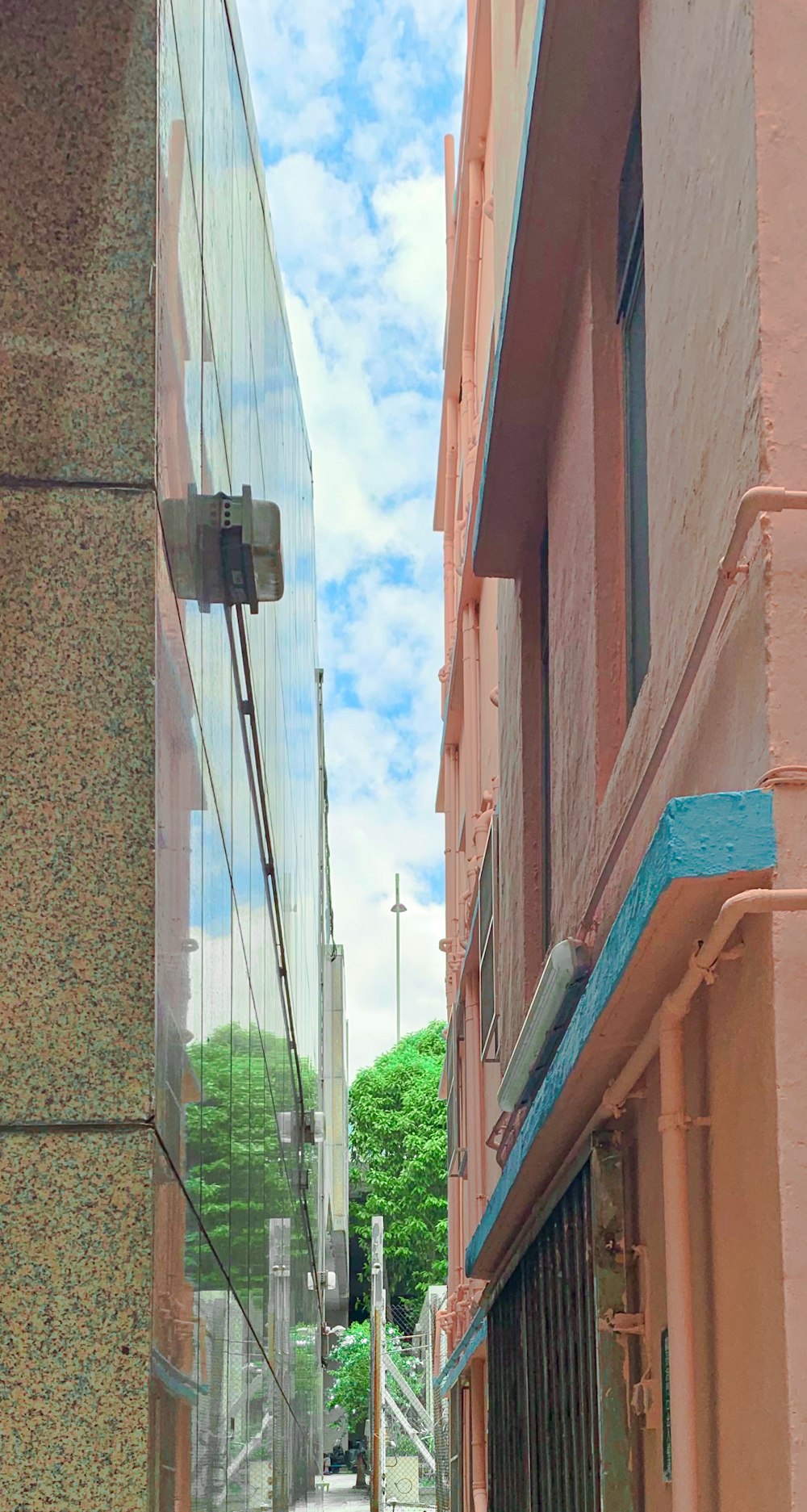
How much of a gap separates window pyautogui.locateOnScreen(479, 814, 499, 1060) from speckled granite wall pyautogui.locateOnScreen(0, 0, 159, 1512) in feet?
23.8

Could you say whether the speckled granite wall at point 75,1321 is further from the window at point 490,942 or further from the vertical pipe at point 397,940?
the vertical pipe at point 397,940

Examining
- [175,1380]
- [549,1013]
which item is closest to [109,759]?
[175,1380]

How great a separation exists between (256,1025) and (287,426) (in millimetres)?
5292

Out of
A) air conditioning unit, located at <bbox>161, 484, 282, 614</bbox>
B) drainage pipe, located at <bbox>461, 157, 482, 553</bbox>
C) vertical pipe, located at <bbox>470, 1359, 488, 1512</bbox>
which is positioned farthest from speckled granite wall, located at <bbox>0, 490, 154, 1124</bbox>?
drainage pipe, located at <bbox>461, 157, 482, 553</bbox>

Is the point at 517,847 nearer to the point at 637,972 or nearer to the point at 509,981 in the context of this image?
the point at 509,981

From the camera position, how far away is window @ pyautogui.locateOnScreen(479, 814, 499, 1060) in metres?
10.8

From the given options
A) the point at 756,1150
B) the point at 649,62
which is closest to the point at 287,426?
the point at 649,62

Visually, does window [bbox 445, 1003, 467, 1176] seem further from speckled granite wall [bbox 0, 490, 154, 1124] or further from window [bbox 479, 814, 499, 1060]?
speckled granite wall [bbox 0, 490, 154, 1124]

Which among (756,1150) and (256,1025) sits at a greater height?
(256,1025)

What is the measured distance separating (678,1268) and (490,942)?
750 centimetres

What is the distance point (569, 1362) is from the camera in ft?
20.6

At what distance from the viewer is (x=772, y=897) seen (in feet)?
10.1

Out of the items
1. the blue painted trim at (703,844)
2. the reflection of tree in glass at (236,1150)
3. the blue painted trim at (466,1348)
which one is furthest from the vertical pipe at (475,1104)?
the blue painted trim at (703,844)

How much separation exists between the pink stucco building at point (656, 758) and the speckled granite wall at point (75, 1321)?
108cm
